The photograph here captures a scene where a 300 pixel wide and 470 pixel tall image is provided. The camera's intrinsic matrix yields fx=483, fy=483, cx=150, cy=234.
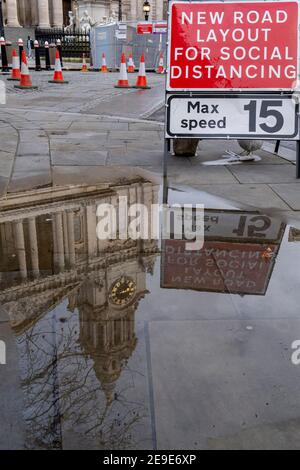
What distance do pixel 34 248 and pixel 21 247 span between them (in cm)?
12

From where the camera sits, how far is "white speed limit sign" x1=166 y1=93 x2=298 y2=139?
611 centimetres

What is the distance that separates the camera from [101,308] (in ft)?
10.2

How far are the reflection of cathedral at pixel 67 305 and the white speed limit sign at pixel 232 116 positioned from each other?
1.86 m

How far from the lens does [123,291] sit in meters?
3.34

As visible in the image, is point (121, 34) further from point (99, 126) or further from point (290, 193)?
point (290, 193)

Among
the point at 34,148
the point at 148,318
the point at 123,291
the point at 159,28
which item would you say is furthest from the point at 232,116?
the point at 159,28

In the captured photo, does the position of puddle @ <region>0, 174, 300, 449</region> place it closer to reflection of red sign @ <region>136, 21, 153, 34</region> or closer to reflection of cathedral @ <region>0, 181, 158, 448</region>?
reflection of cathedral @ <region>0, 181, 158, 448</region>

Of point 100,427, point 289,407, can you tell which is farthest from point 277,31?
point 100,427

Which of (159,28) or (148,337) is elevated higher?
(159,28)

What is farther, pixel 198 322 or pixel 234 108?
pixel 234 108

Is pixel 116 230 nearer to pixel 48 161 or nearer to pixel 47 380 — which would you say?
pixel 47 380

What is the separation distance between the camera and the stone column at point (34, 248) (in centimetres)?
373

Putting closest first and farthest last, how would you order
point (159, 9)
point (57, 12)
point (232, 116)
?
point (232, 116) < point (57, 12) < point (159, 9)
